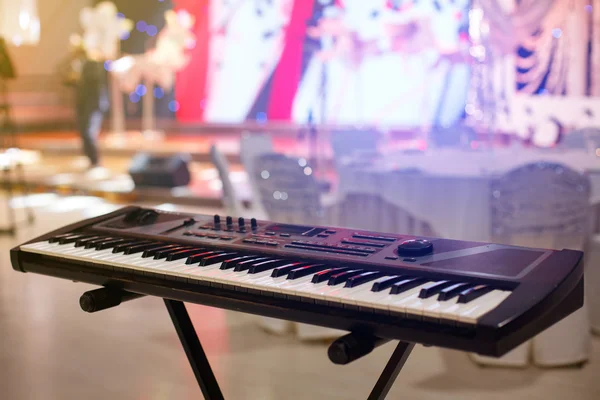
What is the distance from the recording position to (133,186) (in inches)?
331

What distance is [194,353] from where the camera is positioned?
6.48ft

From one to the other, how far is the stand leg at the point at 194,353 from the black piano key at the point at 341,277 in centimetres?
60

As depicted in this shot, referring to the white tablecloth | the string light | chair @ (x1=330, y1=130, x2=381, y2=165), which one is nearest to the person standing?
the string light

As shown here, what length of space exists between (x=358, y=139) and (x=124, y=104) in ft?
28.7

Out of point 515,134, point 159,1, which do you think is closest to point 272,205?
point 515,134

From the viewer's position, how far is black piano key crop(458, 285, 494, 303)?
1345 millimetres

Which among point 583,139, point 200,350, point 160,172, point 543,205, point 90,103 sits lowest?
point 160,172

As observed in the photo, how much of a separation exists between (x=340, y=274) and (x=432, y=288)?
0.21 m

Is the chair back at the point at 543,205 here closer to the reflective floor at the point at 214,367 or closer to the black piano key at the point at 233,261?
the reflective floor at the point at 214,367

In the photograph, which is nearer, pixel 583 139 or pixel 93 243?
pixel 93 243

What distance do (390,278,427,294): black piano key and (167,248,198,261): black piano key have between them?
22.6 inches

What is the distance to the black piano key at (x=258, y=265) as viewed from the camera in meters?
1.64

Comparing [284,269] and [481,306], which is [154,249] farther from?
[481,306]

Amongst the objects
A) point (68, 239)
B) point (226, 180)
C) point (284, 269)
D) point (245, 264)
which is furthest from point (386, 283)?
point (226, 180)
